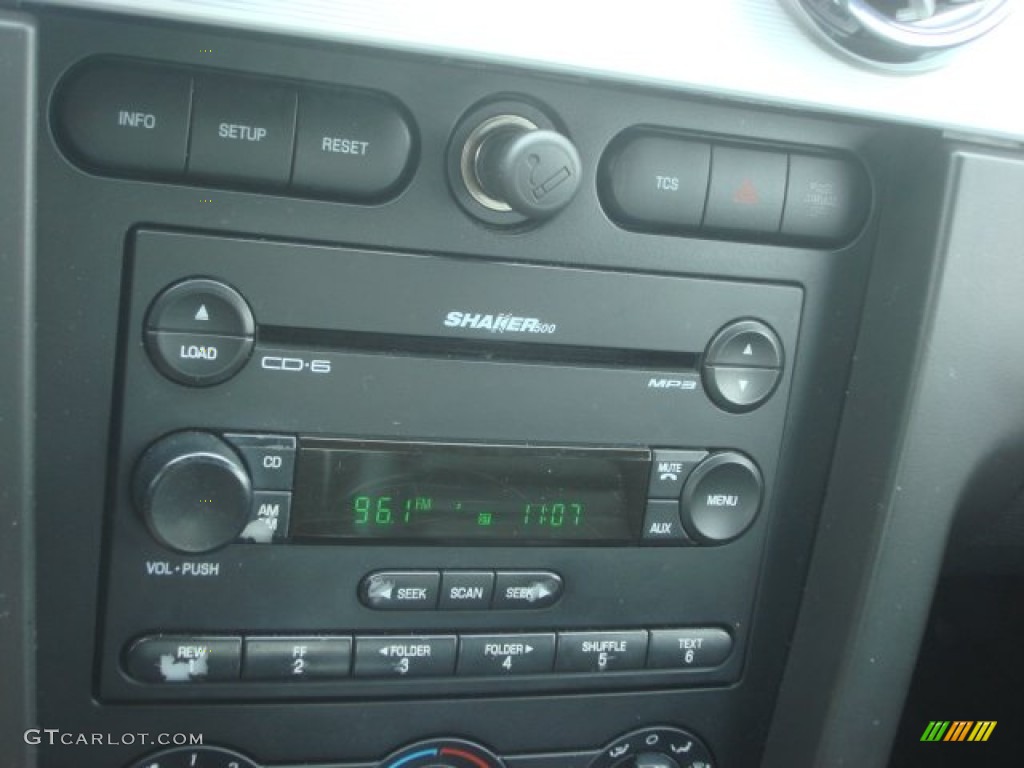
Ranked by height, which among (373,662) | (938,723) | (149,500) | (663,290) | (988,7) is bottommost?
(938,723)

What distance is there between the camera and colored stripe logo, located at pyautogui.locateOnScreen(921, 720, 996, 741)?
98 centimetres

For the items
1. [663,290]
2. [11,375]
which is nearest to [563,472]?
[663,290]

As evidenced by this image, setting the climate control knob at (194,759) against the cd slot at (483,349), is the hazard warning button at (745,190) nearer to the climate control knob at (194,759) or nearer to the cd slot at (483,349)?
the cd slot at (483,349)

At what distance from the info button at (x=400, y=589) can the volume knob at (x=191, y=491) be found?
102 mm

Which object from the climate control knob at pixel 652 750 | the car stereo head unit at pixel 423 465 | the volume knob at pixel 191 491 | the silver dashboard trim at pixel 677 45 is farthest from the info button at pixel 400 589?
the silver dashboard trim at pixel 677 45

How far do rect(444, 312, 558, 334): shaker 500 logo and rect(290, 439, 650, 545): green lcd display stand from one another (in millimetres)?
78

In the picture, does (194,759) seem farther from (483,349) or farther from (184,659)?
(483,349)

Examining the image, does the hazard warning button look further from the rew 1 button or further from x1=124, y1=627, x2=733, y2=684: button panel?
the rew 1 button

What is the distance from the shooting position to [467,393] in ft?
2.45

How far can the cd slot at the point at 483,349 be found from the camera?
714mm

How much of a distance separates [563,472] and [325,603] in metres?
0.18

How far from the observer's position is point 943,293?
2.51 feet

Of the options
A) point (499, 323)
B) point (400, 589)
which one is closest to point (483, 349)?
point (499, 323)

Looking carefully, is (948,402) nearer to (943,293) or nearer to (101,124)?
(943,293)
